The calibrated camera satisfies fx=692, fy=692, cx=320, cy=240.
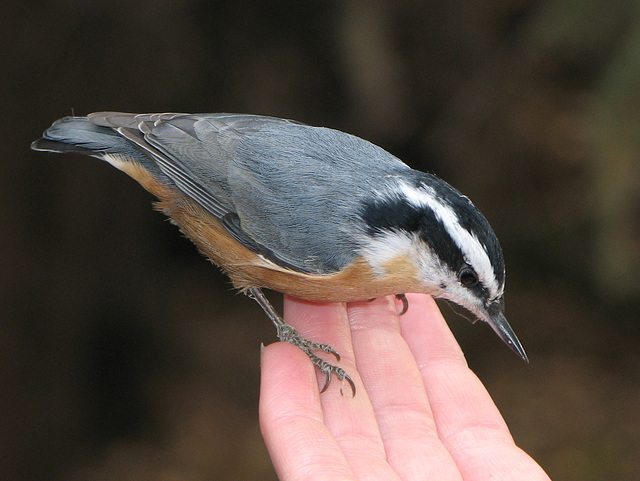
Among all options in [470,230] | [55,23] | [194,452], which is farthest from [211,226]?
[194,452]

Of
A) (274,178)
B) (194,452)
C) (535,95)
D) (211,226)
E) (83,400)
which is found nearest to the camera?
(274,178)

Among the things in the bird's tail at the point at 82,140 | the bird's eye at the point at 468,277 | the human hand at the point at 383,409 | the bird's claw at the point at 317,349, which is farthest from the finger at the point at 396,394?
the bird's tail at the point at 82,140

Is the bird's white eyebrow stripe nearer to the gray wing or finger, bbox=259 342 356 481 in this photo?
the gray wing

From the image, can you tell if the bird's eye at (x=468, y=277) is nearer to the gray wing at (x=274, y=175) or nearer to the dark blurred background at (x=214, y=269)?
the gray wing at (x=274, y=175)

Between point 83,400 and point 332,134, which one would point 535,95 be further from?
point 83,400

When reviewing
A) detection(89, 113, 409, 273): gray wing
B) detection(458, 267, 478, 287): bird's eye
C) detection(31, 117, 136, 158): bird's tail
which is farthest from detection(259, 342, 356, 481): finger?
detection(31, 117, 136, 158): bird's tail
